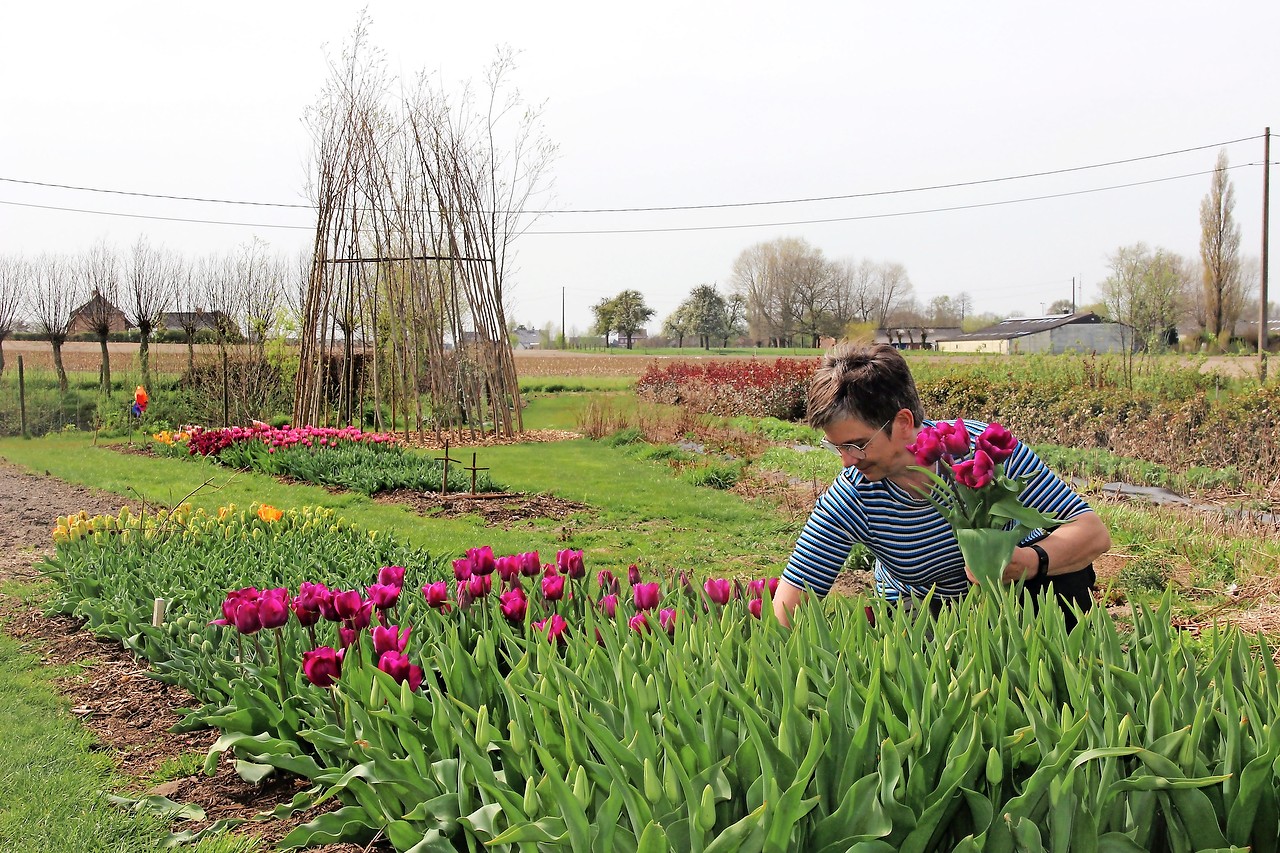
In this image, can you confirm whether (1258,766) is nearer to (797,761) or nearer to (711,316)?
(797,761)

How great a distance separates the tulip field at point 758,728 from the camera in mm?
1552

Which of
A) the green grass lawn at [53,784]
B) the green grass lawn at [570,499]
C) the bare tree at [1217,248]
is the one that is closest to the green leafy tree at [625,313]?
the bare tree at [1217,248]

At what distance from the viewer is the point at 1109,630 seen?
1.98 metres

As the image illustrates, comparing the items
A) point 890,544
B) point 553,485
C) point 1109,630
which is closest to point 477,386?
point 553,485

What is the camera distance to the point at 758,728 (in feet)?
5.37

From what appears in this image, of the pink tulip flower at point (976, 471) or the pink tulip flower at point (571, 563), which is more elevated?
the pink tulip flower at point (976, 471)

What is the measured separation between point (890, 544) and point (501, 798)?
1387 millimetres

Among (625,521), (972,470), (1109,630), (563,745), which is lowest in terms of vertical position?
(625,521)

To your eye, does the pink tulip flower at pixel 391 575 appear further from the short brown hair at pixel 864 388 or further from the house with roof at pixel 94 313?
the house with roof at pixel 94 313

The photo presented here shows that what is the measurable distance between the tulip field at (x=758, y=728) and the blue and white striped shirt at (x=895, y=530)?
15 cm

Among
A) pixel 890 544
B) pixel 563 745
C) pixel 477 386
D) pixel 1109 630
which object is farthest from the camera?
pixel 477 386

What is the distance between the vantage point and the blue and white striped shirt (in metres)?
2.52

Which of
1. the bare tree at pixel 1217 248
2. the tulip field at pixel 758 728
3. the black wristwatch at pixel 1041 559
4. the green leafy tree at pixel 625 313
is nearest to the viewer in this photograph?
the tulip field at pixel 758 728

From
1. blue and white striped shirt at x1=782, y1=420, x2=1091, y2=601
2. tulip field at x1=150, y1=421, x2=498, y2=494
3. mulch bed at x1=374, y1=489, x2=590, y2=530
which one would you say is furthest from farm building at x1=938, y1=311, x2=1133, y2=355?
blue and white striped shirt at x1=782, y1=420, x2=1091, y2=601
